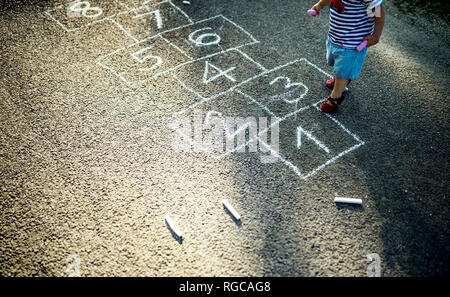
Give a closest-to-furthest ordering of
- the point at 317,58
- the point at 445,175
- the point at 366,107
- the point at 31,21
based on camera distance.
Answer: the point at 445,175, the point at 366,107, the point at 317,58, the point at 31,21

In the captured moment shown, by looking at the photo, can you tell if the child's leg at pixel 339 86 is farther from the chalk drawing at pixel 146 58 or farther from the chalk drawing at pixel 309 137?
the chalk drawing at pixel 146 58

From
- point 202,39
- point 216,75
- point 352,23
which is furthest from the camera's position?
point 202,39

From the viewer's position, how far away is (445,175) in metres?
3.00

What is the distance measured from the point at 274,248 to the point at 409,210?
4.39ft

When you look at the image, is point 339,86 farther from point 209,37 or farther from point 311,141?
point 209,37

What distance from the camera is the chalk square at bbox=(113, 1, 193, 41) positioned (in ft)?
14.8

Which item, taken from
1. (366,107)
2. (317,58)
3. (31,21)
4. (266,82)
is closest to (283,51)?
(317,58)

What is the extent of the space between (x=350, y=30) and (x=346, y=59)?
289mm

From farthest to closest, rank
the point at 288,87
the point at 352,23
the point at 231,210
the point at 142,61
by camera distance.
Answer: the point at 142,61 → the point at 288,87 → the point at 352,23 → the point at 231,210

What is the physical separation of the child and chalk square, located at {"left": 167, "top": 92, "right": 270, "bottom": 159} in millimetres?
974

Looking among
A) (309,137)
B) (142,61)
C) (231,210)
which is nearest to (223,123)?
(309,137)

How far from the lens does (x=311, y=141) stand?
129 inches

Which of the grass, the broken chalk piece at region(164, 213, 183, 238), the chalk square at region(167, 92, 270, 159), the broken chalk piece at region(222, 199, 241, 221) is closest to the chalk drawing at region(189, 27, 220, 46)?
the chalk square at region(167, 92, 270, 159)
